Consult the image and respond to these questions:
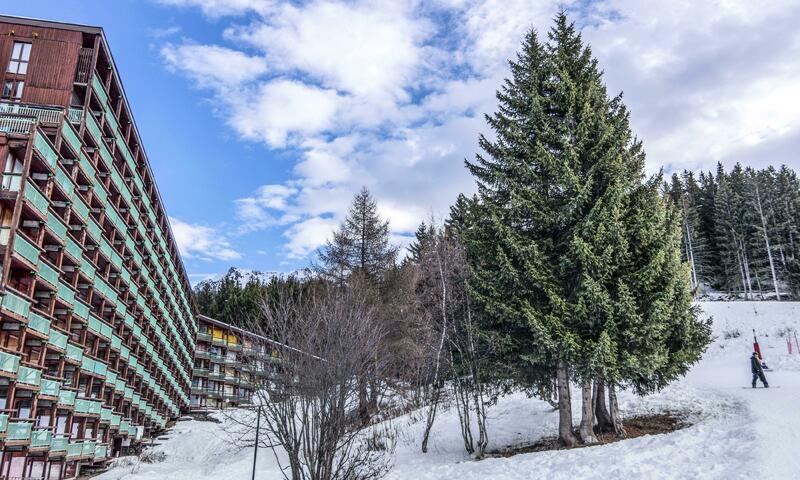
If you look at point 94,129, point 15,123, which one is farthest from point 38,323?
point 94,129

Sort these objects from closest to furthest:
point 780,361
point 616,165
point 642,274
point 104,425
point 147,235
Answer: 1. point 642,274
2. point 616,165
3. point 780,361
4. point 104,425
5. point 147,235

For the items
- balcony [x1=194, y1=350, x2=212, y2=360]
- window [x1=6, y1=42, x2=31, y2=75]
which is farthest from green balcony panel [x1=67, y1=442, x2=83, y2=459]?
balcony [x1=194, y1=350, x2=212, y2=360]

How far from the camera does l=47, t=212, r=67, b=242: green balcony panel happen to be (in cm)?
2269

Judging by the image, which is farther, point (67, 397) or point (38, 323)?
point (67, 397)

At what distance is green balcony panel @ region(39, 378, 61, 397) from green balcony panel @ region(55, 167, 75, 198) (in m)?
8.67

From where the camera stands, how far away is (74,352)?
25562 millimetres

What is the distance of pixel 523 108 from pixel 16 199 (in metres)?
20.8

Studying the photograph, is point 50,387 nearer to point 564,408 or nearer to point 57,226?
point 57,226

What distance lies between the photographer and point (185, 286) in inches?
2287

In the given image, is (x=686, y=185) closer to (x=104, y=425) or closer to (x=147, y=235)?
(x=147, y=235)

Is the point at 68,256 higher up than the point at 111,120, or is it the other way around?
the point at 111,120

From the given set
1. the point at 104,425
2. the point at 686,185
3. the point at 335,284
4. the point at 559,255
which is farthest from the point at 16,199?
the point at 686,185

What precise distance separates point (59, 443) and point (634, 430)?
83.2 feet

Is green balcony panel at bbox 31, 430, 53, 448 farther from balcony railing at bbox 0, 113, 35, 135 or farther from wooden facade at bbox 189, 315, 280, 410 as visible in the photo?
wooden facade at bbox 189, 315, 280, 410
